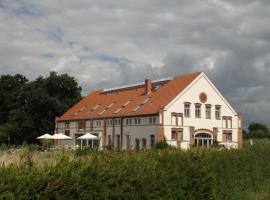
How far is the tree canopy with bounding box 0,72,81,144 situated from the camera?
242 ft

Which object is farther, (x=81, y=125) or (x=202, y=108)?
(x=81, y=125)

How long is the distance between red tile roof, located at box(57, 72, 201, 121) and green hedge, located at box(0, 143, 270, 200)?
37.6 meters

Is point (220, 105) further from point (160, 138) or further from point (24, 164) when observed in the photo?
point (24, 164)

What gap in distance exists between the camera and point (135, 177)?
11773mm

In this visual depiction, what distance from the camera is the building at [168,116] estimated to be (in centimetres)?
5800

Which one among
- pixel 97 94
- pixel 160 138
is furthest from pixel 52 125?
pixel 160 138

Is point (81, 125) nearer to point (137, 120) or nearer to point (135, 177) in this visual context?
point (137, 120)

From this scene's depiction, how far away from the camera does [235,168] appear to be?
20750mm

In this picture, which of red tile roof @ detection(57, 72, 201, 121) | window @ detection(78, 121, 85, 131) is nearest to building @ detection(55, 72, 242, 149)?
red tile roof @ detection(57, 72, 201, 121)

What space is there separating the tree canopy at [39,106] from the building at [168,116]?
7.27m

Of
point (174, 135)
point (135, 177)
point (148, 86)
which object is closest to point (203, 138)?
point (174, 135)

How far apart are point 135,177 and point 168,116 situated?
4606 cm

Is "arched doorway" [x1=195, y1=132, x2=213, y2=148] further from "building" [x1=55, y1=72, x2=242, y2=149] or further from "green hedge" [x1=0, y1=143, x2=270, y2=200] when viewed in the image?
"green hedge" [x1=0, y1=143, x2=270, y2=200]

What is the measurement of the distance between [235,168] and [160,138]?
35.2m
